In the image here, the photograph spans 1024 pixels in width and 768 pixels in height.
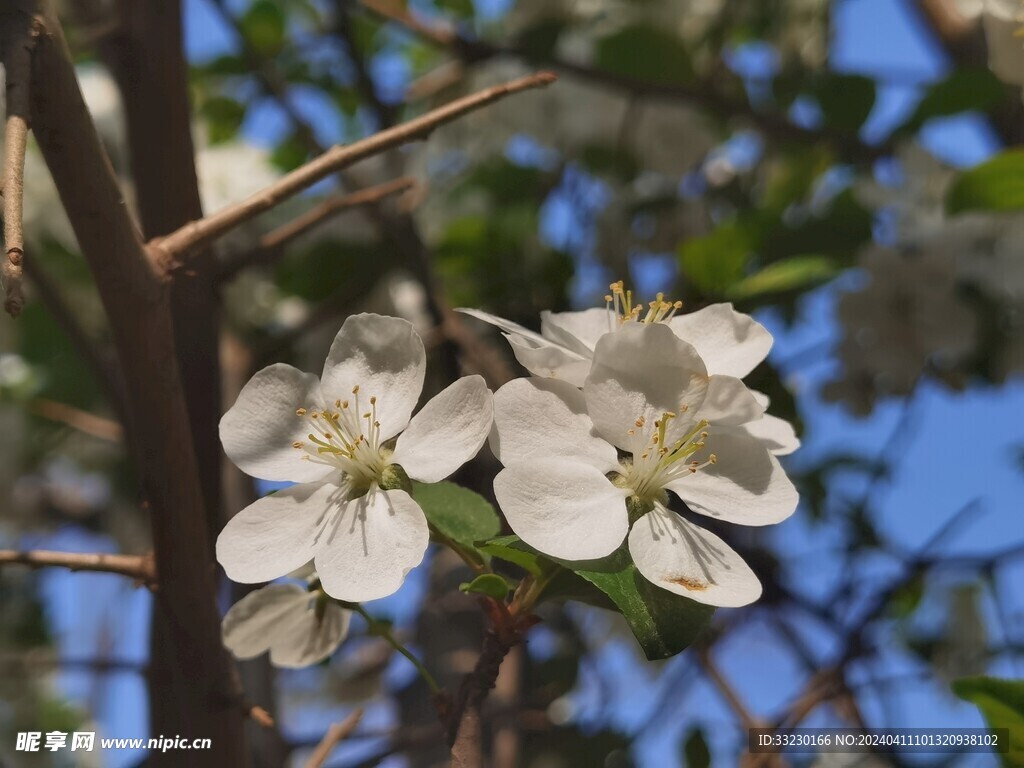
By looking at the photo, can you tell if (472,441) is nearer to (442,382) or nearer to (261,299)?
(442,382)

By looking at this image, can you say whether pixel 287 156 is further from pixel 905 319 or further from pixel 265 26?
pixel 905 319

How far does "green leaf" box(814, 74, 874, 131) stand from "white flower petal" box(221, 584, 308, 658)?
0.98 metres

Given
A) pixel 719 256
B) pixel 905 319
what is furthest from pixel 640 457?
pixel 905 319

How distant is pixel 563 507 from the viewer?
0.45 meters

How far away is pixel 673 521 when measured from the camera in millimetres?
476

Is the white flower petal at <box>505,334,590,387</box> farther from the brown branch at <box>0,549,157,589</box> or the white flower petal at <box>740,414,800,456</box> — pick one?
the brown branch at <box>0,549,157,589</box>

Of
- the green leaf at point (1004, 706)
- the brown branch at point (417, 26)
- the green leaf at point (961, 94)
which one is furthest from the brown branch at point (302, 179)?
the brown branch at point (417, 26)

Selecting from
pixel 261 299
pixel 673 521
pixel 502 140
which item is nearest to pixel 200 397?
pixel 673 521

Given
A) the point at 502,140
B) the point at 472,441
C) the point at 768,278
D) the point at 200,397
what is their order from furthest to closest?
the point at 502,140 < the point at 768,278 < the point at 200,397 < the point at 472,441

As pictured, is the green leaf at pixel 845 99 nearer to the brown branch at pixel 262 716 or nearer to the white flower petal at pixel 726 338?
the white flower petal at pixel 726 338

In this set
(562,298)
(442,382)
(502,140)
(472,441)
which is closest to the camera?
(472,441)

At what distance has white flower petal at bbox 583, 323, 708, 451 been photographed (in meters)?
0.46

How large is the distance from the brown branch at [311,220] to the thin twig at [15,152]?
0.85 feet

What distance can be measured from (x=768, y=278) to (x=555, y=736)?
0.57 meters
